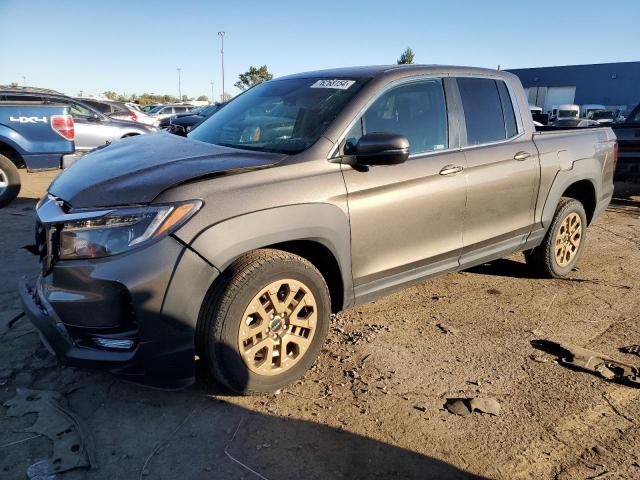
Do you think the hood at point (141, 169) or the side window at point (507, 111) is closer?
the hood at point (141, 169)

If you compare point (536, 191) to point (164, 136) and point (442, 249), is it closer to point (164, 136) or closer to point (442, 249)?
point (442, 249)

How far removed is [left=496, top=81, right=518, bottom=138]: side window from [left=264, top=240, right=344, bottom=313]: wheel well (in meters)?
2.07

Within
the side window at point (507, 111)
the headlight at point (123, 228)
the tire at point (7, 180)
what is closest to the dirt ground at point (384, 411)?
the headlight at point (123, 228)

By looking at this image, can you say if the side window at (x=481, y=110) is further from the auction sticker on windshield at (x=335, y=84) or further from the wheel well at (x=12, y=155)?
the wheel well at (x=12, y=155)

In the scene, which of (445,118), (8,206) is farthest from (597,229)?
(8,206)

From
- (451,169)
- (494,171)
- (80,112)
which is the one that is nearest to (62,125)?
(80,112)

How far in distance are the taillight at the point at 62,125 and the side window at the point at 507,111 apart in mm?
6093

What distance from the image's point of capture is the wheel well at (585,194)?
490cm

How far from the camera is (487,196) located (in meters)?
3.81

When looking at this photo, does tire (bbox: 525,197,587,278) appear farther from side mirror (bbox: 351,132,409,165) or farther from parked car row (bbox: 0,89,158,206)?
parked car row (bbox: 0,89,158,206)

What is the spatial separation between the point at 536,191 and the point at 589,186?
3.52 ft

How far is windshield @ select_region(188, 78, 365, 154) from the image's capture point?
3.17 m

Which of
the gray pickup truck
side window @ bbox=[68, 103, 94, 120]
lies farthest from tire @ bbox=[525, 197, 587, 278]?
side window @ bbox=[68, 103, 94, 120]

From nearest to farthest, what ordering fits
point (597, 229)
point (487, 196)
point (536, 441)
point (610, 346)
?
point (536, 441) → point (610, 346) → point (487, 196) → point (597, 229)
